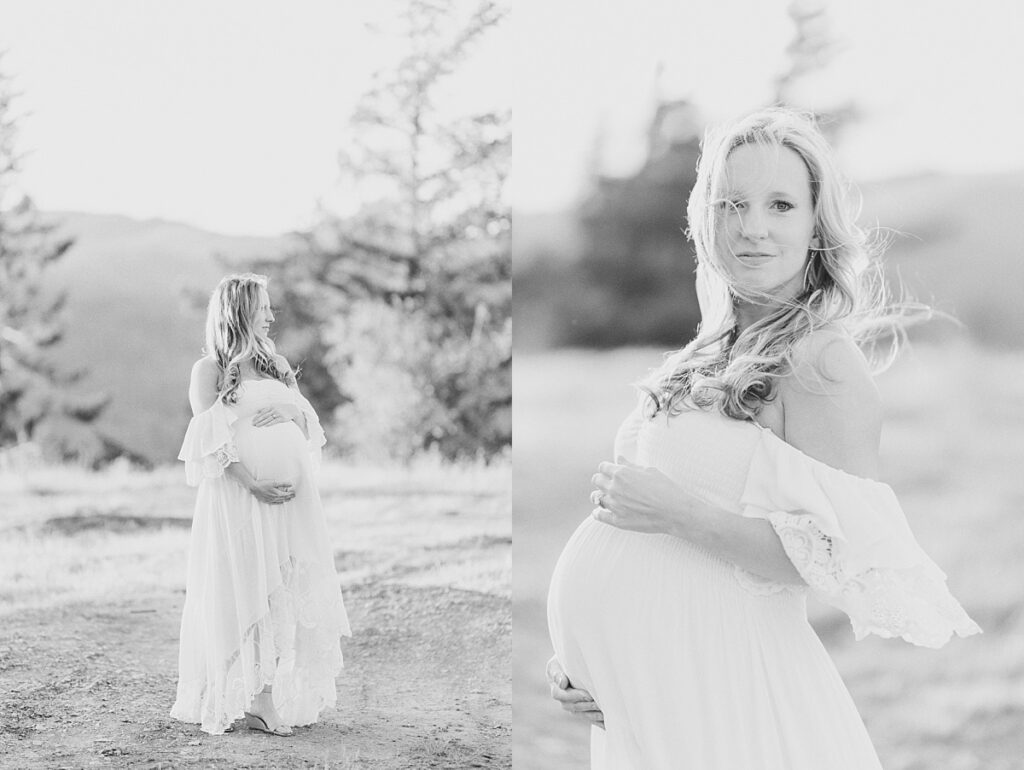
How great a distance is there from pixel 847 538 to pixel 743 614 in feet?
0.56

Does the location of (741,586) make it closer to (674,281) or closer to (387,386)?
(387,386)

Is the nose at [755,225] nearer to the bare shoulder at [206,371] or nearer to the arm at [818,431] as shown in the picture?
the arm at [818,431]

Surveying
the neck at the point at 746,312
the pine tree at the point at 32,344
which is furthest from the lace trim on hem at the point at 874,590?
the pine tree at the point at 32,344

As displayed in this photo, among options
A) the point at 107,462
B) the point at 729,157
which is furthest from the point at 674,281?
the point at 729,157

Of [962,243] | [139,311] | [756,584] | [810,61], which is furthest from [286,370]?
[756,584]

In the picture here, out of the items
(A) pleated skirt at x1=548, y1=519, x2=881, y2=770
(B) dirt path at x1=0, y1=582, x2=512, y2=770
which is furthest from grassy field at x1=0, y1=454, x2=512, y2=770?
(A) pleated skirt at x1=548, y1=519, x2=881, y2=770

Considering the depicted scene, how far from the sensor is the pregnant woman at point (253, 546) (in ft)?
11.3

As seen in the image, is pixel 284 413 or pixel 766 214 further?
pixel 284 413

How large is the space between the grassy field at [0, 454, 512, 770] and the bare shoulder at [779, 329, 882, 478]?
2848 mm

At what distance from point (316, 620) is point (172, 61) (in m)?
1.96

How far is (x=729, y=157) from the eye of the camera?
1.37 m

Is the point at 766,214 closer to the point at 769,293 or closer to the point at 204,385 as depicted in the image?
the point at 769,293

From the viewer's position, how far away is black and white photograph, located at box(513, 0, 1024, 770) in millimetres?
1289

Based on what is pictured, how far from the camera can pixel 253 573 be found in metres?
3.44
